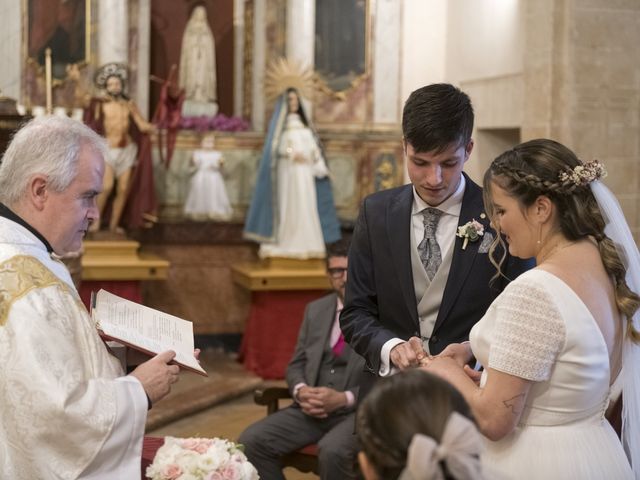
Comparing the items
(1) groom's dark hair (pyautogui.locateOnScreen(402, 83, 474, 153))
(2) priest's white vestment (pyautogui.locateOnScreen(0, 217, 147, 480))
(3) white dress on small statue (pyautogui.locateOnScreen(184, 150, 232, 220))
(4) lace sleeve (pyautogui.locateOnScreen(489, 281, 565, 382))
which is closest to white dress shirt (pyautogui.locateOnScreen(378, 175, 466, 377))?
(1) groom's dark hair (pyautogui.locateOnScreen(402, 83, 474, 153))

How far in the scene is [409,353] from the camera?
3.14 meters

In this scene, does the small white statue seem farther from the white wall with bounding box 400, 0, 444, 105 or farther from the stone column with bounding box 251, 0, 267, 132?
the white wall with bounding box 400, 0, 444, 105

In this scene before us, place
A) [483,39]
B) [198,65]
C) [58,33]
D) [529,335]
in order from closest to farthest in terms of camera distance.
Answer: [529,335] < [483,39] < [58,33] < [198,65]

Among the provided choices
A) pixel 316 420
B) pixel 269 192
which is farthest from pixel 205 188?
pixel 316 420

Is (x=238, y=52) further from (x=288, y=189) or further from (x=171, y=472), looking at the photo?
(x=171, y=472)

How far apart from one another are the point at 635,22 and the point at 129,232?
4.62 m

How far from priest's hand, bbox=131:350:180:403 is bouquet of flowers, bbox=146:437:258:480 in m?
0.15

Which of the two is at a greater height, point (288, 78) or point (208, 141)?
point (288, 78)

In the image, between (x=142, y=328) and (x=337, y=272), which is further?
(x=337, y=272)

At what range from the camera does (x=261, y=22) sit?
9984 millimetres

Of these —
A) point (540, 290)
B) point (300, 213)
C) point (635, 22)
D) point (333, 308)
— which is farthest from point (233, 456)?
point (300, 213)

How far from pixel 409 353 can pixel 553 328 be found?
1.72ft

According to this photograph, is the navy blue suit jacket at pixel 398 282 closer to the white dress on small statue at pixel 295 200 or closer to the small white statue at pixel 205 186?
the white dress on small statue at pixel 295 200

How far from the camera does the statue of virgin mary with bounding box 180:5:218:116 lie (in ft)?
32.5
